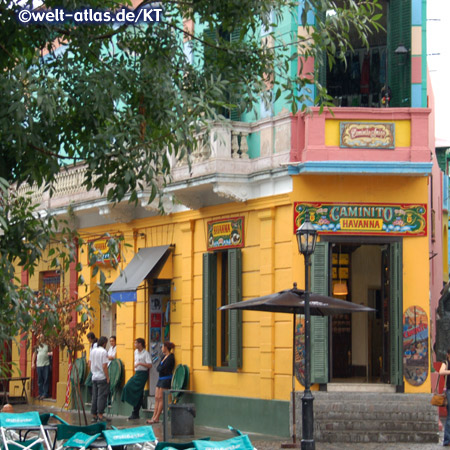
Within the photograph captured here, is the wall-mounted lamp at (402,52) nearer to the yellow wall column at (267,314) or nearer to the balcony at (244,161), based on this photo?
the balcony at (244,161)

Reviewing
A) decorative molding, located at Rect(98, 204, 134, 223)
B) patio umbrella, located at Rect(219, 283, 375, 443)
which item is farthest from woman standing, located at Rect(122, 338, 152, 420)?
patio umbrella, located at Rect(219, 283, 375, 443)

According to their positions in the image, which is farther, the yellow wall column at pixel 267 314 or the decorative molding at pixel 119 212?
the decorative molding at pixel 119 212

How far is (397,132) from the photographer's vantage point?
1908 centimetres

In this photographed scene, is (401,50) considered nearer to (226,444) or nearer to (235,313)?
(235,313)

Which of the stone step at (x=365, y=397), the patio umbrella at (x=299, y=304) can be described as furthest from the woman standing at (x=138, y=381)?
the patio umbrella at (x=299, y=304)

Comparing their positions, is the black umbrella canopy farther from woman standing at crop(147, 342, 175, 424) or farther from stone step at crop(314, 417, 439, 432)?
woman standing at crop(147, 342, 175, 424)

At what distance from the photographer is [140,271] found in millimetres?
23281

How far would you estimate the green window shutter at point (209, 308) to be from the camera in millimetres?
21297

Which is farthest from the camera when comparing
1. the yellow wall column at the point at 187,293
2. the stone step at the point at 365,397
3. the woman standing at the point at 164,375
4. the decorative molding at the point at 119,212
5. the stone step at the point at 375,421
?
the decorative molding at the point at 119,212

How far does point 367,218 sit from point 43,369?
12212mm

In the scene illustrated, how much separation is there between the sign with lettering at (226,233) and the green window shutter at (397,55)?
3784 mm

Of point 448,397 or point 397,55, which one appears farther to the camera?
point 397,55

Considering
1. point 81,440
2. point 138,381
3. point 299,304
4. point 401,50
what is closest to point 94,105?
point 81,440

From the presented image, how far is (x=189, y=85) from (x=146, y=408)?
11.8 metres
